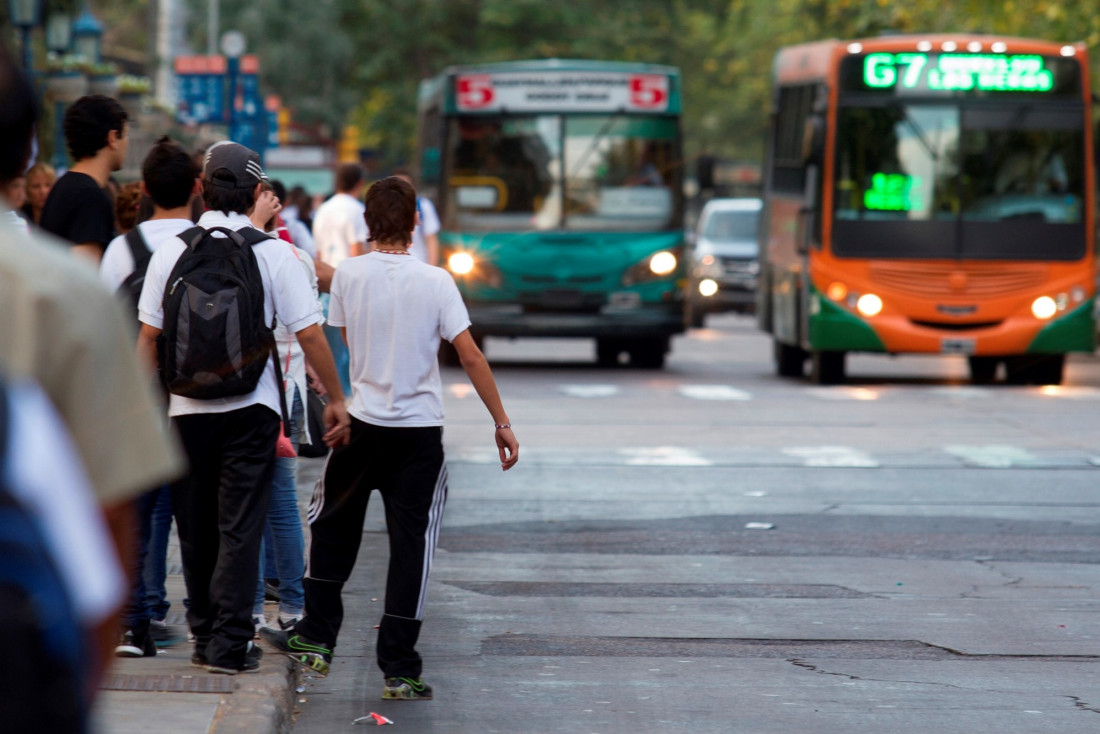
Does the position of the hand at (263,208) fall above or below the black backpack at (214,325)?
above

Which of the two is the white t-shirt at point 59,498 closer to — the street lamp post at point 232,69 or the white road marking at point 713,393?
the white road marking at point 713,393

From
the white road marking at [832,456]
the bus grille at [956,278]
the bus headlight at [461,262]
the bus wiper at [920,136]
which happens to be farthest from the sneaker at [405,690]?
the bus headlight at [461,262]

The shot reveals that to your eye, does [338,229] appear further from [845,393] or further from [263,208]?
[263,208]

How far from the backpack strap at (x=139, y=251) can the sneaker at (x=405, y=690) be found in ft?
4.82

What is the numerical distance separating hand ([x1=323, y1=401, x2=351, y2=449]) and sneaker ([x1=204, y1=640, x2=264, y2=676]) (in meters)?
0.66

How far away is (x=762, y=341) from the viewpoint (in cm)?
2773

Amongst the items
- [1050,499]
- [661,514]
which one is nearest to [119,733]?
[661,514]

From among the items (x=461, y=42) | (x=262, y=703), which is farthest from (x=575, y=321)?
(x=461, y=42)

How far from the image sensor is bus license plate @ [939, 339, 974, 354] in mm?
18172

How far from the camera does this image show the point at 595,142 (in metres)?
20.4

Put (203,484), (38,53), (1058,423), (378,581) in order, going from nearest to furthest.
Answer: (203,484) < (378,581) < (1058,423) < (38,53)

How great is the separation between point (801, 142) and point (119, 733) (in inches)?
630

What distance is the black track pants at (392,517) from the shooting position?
5.77 meters

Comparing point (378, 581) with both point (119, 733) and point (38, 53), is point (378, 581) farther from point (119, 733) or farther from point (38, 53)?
point (38, 53)
